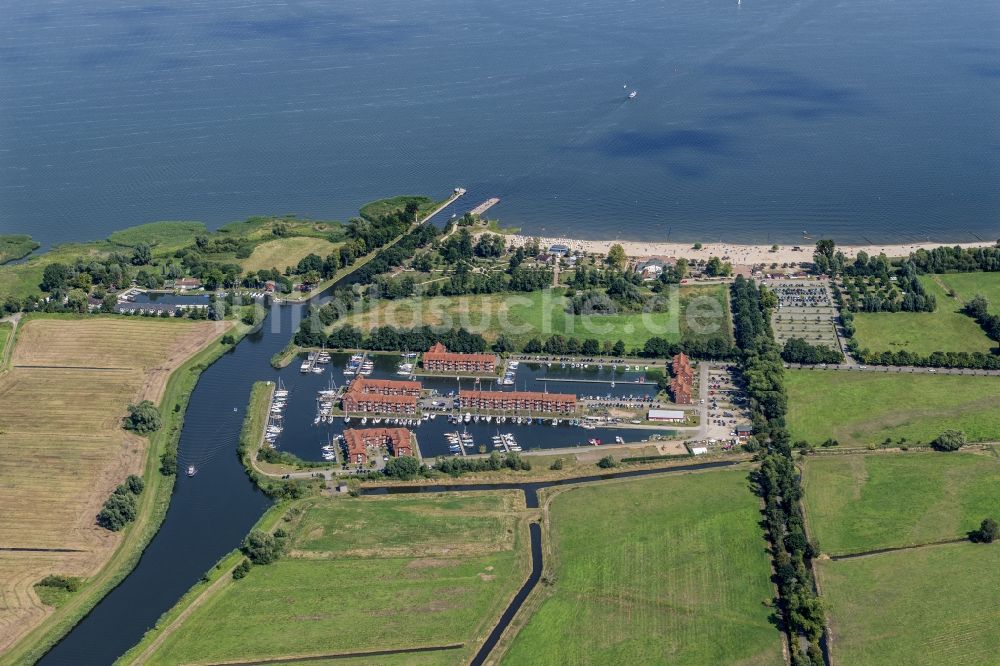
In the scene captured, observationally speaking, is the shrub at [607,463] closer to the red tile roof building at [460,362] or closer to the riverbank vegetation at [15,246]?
the red tile roof building at [460,362]

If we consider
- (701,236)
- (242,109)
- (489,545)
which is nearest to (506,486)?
(489,545)

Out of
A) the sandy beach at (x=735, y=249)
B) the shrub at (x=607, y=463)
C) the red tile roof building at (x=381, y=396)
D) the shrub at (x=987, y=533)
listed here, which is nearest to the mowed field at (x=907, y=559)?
the shrub at (x=987, y=533)

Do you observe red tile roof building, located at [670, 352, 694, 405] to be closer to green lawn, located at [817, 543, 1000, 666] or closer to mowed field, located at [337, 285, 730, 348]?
mowed field, located at [337, 285, 730, 348]

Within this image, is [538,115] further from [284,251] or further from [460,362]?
[460,362]

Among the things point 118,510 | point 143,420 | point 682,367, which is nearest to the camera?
point 118,510

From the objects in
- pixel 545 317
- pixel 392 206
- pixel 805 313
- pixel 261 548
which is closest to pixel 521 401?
pixel 545 317

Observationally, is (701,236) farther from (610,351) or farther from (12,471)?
(12,471)
